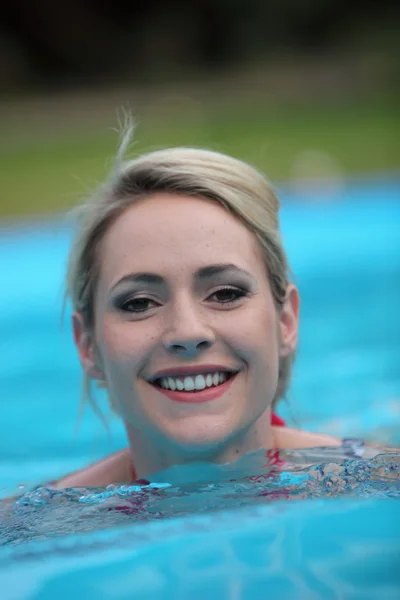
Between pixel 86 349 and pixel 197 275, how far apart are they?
0.55 meters

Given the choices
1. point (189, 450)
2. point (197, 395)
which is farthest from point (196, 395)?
point (189, 450)

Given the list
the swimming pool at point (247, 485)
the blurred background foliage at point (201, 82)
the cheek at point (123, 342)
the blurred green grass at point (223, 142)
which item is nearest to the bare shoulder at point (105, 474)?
the swimming pool at point (247, 485)

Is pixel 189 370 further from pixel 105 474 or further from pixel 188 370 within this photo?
pixel 105 474

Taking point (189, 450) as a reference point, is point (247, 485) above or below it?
below

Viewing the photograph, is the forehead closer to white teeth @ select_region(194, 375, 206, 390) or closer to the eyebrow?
the eyebrow

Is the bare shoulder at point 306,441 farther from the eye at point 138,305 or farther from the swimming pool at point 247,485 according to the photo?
the eye at point 138,305

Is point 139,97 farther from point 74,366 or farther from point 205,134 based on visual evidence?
point 74,366

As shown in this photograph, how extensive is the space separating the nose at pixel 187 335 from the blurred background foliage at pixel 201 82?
28.6 ft

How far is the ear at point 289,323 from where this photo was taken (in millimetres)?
2809

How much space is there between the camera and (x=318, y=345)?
609 centimetres

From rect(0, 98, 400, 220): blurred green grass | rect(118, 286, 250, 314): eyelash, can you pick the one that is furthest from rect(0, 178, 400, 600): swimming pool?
rect(0, 98, 400, 220): blurred green grass

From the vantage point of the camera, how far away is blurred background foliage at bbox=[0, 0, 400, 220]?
12516mm

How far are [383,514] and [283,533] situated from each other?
218 mm

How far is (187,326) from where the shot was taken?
241 cm
